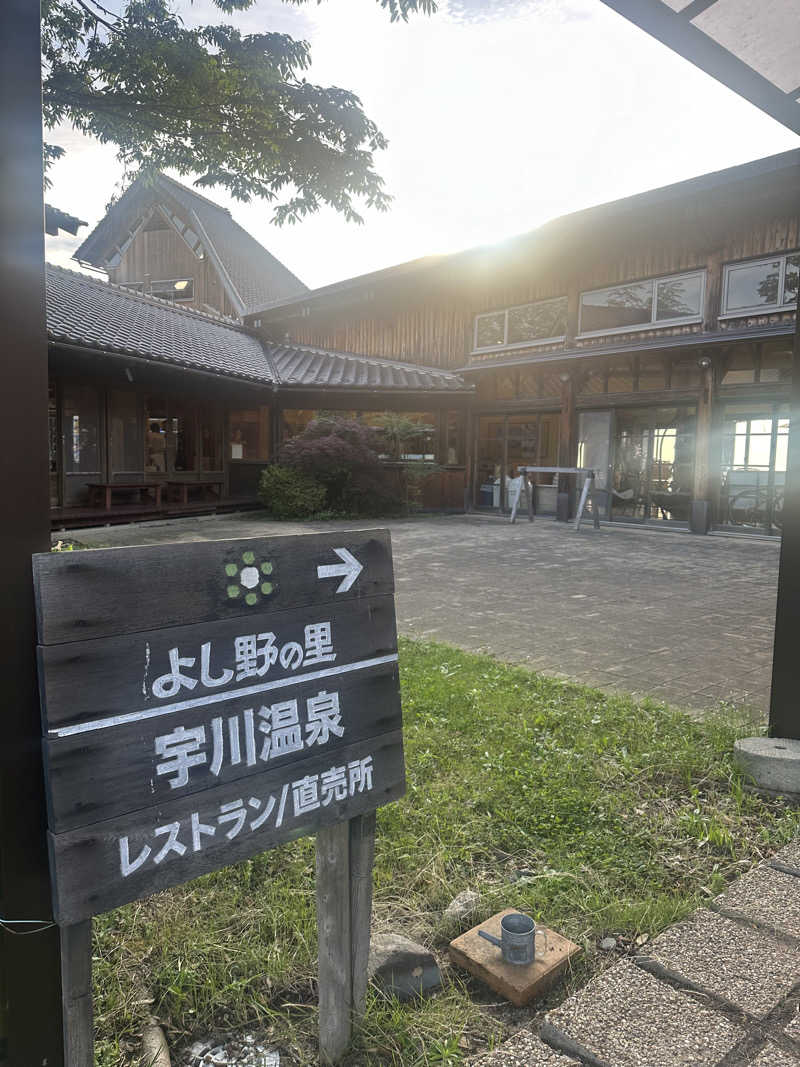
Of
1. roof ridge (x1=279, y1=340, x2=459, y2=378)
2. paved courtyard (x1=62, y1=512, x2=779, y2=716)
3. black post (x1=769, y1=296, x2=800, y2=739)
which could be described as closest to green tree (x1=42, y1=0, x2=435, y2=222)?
paved courtyard (x1=62, y1=512, x2=779, y2=716)

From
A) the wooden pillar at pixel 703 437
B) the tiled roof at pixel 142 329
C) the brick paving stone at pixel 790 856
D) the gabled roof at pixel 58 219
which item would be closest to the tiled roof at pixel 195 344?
the tiled roof at pixel 142 329

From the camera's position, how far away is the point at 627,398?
1421 cm

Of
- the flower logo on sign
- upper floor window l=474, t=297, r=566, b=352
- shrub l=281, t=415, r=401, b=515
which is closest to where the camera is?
the flower logo on sign

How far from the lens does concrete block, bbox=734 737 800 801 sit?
2797 mm

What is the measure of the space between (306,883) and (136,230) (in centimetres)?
2933

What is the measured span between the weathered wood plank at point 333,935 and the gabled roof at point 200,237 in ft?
80.6

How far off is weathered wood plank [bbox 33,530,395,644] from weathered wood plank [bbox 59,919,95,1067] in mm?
536

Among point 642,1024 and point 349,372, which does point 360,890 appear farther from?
point 349,372

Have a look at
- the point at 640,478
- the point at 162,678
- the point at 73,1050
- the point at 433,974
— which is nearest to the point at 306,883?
the point at 433,974

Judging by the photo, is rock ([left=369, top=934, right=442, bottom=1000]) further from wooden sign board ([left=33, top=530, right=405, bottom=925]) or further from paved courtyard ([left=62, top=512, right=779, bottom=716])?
paved courtyard ([left=62, top=512, right=779, bottom=716])

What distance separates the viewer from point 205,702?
1.38m

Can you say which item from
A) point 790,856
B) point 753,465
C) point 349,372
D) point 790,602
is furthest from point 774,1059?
point 349,372

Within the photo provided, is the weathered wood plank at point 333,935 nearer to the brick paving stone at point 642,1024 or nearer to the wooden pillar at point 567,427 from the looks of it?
the brick paving stone at point 642,1024

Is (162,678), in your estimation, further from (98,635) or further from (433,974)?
(433,974)
